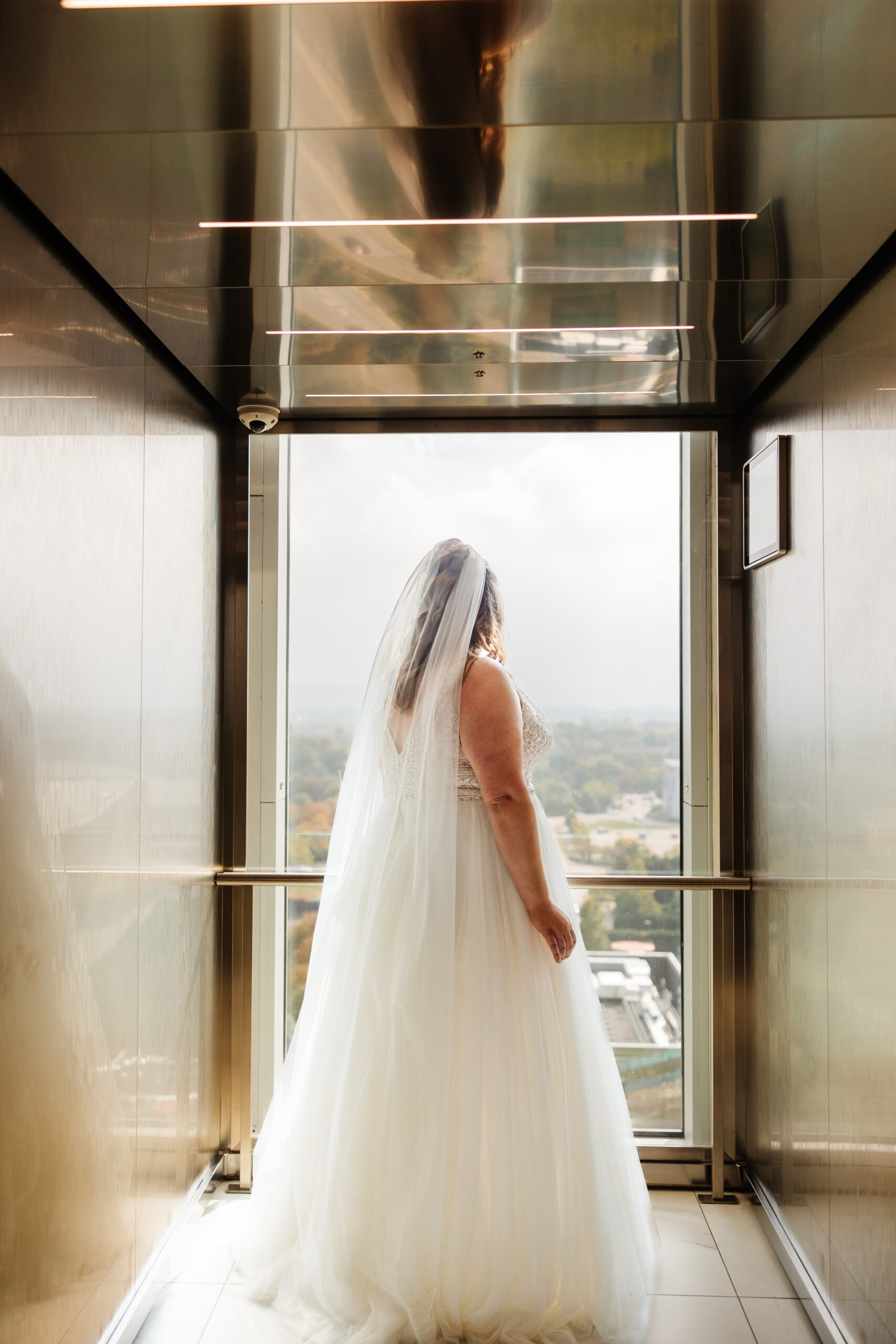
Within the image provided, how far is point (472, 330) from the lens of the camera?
2.12 meters

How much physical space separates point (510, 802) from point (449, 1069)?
628 mm

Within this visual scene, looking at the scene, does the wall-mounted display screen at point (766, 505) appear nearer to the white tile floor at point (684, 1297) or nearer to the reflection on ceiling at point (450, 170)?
the reflection on ceiling at point (450, 170)

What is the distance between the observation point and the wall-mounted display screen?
2.38 m

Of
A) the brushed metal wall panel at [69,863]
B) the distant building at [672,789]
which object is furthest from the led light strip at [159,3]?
the distant building at [672,789]

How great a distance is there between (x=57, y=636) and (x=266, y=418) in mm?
1234

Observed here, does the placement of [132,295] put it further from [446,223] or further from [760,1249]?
[760,1249]

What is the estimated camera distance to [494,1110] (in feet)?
6.69

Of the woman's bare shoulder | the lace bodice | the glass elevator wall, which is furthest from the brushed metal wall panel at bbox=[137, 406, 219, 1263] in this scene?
the woman's bare shoulder

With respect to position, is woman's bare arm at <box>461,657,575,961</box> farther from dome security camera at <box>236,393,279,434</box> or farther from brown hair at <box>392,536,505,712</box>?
dome security camera at <box>236,393,279,434</box>

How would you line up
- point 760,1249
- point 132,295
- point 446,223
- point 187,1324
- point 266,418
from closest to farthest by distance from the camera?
point 446,223 < point 132,295 < point 187,1324 < point 760,1249 < point 266,418

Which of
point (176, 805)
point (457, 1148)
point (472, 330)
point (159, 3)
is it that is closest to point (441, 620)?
point (472, 330)

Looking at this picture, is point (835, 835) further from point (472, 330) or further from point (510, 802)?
point (472, 330)

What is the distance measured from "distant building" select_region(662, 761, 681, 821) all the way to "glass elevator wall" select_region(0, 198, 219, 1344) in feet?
4.77

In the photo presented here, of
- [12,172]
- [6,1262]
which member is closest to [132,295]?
[12,172]
